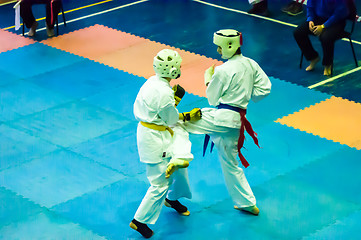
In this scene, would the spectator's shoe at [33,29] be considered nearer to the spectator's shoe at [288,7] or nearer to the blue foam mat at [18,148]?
the blue foam mat at [18,148]

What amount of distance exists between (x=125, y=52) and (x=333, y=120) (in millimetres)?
4508

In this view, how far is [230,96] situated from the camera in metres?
6.46

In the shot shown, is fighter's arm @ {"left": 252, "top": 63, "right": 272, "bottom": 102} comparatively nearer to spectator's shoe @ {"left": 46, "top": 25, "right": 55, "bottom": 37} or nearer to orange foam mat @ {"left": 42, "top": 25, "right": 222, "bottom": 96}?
orange foam mat @ {"left": 42, "top": 25, "right": 222, "bottom": 96}

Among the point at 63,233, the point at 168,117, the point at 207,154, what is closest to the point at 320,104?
the point at 207,154

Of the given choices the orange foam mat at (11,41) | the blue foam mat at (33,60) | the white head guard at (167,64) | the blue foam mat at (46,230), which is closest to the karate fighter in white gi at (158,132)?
the white head guard at (167,64)

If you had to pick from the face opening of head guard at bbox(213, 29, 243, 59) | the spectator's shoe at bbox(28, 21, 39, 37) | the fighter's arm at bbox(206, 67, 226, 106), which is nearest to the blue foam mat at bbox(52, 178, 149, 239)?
the fighter's arm at bbox(206, 67, 226, 106)

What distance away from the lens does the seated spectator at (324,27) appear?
10.2m

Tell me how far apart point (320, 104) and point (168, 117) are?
13.2ft

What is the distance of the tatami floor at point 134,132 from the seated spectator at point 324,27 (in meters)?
0.32

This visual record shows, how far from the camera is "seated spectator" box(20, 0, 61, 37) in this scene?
12422mm

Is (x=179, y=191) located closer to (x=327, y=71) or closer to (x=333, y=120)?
(x=333, y=120)

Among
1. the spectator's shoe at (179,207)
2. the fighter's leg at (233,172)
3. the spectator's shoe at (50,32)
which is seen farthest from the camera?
the spectator's shoe at (50,32)

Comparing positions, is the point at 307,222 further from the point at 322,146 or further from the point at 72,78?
the point at 72,78

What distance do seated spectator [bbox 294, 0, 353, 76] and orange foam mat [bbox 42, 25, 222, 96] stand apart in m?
1.62
